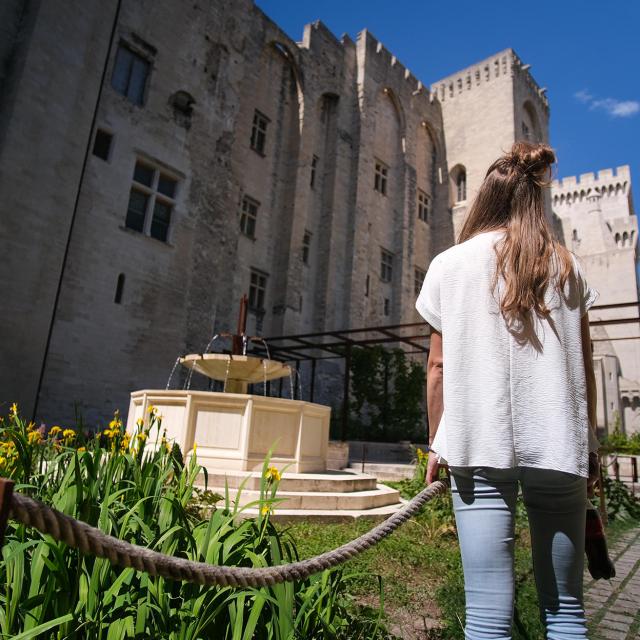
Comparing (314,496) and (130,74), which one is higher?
(130,74)

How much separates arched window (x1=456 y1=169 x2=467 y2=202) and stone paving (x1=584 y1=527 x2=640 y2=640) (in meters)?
26.7

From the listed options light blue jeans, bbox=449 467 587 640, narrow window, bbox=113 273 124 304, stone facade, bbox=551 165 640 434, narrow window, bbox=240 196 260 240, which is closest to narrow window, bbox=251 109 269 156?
narrow window, bbox=240 196 260 240

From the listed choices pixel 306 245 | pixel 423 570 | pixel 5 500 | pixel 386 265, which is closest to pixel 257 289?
pixel 306 245

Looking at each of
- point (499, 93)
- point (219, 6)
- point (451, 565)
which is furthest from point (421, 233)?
point (451, 565)

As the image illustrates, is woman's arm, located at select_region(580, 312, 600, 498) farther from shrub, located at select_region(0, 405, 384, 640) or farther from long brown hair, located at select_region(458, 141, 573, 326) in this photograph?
shrub, located at select_region(0, 405, 384, 640)

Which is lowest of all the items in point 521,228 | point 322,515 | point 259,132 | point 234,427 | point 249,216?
point 322,515

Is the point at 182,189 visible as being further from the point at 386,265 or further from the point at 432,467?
the point at 432,467

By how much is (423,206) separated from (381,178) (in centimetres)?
420

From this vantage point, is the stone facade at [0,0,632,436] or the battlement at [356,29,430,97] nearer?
the stone facade at [0,0,632,436]

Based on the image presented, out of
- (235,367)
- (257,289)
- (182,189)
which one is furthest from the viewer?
(257,289)

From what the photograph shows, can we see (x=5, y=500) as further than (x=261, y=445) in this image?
No

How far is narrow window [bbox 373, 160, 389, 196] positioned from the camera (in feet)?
82.5

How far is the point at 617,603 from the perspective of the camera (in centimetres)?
371

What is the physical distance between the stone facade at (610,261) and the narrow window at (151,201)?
1258 inches
